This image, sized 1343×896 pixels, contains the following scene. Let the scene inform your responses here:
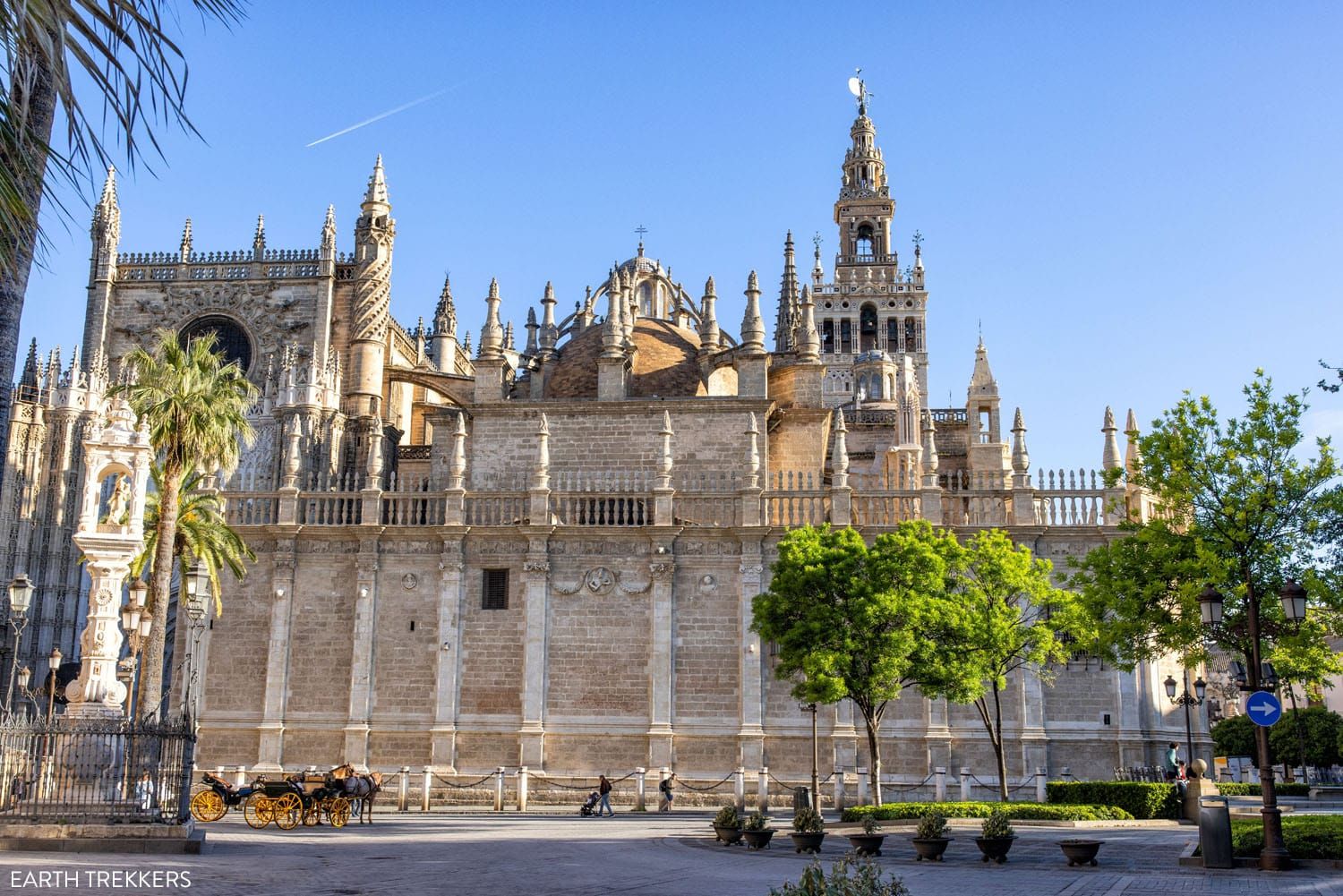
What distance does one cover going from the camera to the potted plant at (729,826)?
1942 centimetres

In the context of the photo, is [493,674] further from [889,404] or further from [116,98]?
[889,404]

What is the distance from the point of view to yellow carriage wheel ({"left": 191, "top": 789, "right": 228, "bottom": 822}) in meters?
23.1

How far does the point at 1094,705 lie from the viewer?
31.3 meters

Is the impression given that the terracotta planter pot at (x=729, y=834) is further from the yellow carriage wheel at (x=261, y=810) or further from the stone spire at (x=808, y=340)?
the stone spire at (x=808, y=340)

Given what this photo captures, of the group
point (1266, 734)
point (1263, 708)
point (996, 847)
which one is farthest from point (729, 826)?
point (1263, 708)

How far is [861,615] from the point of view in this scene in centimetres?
2561

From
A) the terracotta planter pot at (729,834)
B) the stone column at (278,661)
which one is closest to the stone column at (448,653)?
the stone column at (278,661)

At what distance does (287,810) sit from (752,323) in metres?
20.1

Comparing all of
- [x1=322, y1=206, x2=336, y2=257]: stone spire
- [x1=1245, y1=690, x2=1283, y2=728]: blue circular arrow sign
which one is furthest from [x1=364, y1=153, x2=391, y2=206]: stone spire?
[x1=1245, y1=690, x2=1283, y2=728]: blue circular arrow sign

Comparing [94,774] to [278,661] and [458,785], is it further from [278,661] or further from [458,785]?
[278,661]

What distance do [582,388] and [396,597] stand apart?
10.0 meters

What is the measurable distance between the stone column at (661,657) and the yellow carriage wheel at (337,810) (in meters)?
9.98

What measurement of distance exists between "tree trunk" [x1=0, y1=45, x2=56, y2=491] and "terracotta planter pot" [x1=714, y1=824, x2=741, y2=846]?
519 inches

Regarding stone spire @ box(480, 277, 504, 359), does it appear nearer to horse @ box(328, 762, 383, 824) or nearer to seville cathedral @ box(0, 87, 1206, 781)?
seville cathedral @ box(0, 87, 1206, 781)
